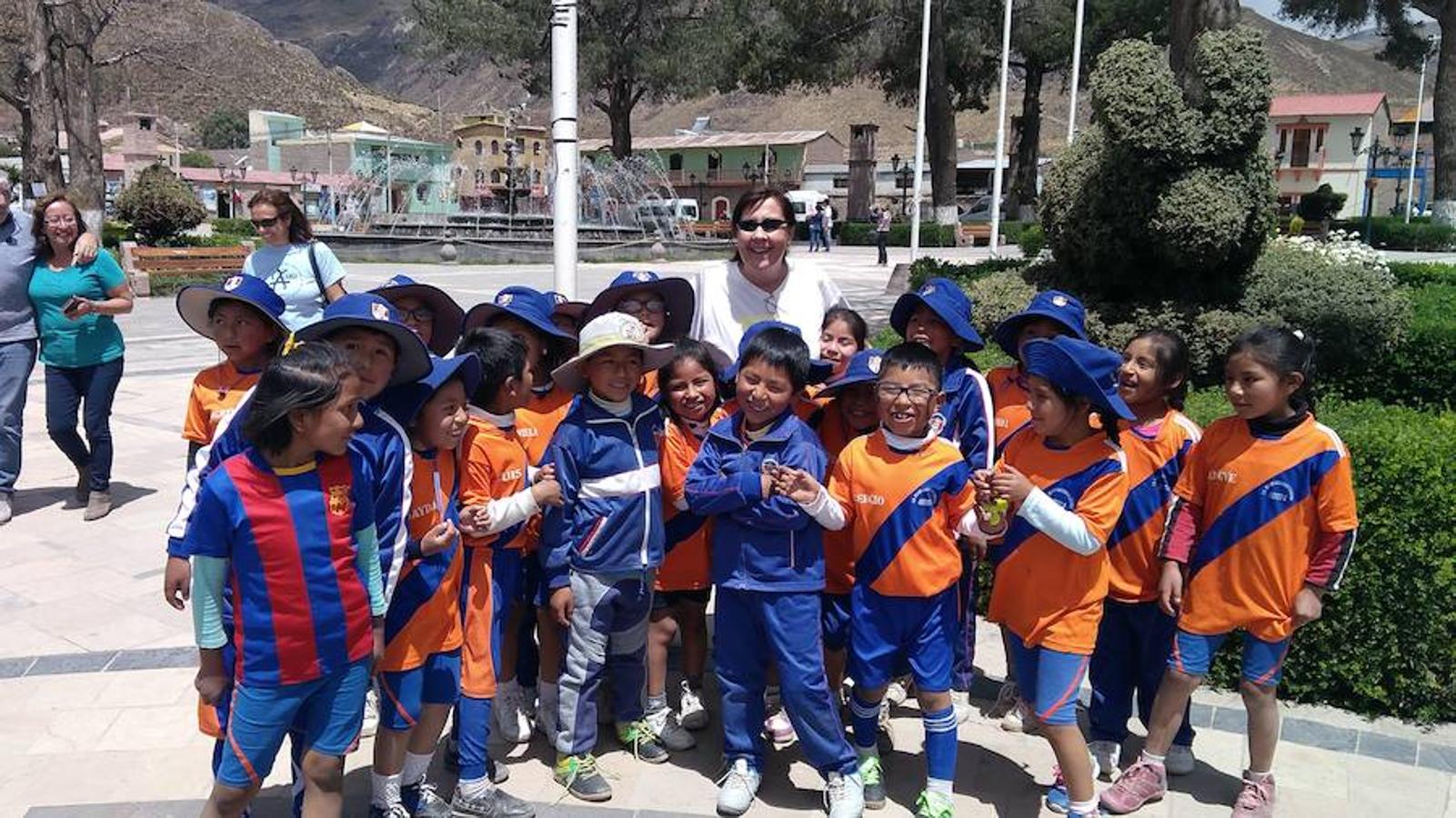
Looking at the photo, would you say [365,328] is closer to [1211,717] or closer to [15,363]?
[1211,717]

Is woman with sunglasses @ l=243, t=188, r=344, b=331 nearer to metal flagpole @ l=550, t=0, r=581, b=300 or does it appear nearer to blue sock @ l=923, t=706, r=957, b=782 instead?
metal flagpole @ l=550, t=0, r=581, b=300

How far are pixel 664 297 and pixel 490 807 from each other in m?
1.89

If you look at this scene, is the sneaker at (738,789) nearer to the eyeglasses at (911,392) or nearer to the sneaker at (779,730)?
the sneaker at (779,730)

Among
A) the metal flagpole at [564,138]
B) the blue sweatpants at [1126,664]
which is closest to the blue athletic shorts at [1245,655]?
the blue sweatpants at [1126,664]

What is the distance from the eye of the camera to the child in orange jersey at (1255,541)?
2902mm

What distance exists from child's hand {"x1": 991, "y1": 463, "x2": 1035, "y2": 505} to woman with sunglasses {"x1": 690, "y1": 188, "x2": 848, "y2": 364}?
46.2 inches

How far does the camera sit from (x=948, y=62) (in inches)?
1266

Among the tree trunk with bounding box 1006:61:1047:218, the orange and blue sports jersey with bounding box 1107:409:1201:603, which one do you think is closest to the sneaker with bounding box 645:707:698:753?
the orange and blue sports jersey with bounding box 1107:409:1201:603

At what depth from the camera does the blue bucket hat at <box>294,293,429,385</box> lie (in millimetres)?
2621

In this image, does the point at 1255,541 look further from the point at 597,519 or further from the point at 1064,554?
the point at 597,519

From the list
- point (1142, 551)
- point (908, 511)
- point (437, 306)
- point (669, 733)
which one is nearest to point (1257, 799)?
point (1142, 551)

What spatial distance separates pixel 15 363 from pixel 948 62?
99.6ft

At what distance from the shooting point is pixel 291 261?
15.9 feet

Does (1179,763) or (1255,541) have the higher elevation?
(1255,541)
